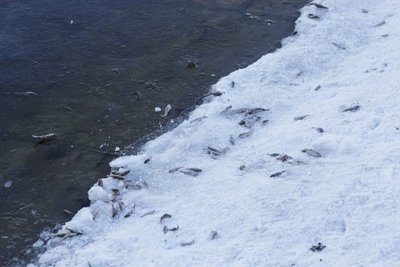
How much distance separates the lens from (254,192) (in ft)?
14.2

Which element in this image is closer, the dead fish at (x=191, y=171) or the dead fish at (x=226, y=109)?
the dead fish at (x=191, y=171)

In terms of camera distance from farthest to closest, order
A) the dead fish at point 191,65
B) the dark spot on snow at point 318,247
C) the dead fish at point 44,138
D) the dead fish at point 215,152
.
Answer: the dead fish at point 191,65, the dead fish at point 44,138, the dead fish at point 215,152, the dark spot on snow at point 318,247

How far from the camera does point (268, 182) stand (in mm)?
4406

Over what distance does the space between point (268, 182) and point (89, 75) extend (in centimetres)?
284

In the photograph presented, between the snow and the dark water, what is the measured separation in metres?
0.31

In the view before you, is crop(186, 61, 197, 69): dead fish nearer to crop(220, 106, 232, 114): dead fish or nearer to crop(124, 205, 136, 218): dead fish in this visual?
crop(220, 106, 232, 114): dead fish

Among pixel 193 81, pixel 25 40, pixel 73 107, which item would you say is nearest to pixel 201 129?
pixel 193 81

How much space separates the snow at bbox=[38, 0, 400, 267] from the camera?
3.79 metres

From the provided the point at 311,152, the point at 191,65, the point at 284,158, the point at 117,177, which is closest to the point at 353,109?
the point at 311,152

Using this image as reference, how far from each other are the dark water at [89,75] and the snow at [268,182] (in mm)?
308

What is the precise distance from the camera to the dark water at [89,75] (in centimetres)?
478

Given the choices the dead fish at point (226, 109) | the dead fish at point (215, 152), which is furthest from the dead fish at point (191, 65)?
the dead fish at point (215, 152)

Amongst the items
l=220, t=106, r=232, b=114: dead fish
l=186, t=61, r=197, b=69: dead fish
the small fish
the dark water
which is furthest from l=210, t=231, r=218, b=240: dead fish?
l=186, t=61, r=197, b=69: dead fish

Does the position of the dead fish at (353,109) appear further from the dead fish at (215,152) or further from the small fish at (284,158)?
the dead fish at (215,152)
